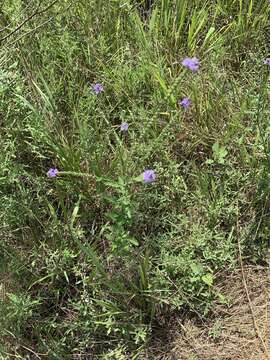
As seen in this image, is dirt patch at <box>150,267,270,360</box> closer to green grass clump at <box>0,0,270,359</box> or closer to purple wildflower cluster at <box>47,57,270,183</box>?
green grass clump at <box>0,0,270,359</box>

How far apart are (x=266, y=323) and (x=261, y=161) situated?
70 cm

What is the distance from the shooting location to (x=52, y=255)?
7.95ft

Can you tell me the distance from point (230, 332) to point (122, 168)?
81 cm

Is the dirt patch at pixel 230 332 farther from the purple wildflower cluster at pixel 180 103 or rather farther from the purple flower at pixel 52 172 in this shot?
the purple flower at pixel 52 172

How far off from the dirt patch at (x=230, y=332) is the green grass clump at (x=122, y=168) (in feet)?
0.26

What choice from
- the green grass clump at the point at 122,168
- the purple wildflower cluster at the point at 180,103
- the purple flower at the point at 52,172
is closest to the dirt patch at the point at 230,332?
the green grass clump at the point at 122,168

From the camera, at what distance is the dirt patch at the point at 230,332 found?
2361mm

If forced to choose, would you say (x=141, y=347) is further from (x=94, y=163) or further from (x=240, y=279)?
(x=94, y=163)

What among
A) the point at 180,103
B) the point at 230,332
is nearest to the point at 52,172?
the point at 180,103

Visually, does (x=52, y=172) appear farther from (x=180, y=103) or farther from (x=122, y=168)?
(x=180, y=103)

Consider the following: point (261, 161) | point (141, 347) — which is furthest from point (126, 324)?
point (261, 161)

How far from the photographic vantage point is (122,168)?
96.3 inches

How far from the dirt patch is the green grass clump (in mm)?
78

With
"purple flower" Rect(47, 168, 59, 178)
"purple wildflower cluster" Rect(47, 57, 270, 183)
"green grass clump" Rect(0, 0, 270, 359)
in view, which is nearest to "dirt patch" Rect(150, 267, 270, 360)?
"green grass clump" Rect(0, 0, 270, 359)
